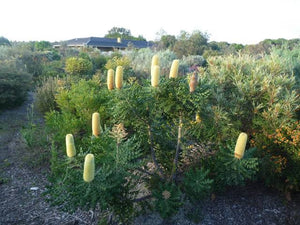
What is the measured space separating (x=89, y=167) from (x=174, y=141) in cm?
155

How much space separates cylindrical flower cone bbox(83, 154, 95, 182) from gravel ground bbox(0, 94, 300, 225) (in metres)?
1.24

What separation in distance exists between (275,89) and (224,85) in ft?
3.19

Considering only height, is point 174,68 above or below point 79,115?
above

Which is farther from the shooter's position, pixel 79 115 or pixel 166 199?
pixel 79 115

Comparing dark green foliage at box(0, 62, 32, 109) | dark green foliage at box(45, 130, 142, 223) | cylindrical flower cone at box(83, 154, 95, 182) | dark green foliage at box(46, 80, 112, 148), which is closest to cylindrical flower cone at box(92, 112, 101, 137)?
dark green foliage at box(45, 130, 142, 223)

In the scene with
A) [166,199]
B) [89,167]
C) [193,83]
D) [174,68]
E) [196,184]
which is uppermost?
[174,68]

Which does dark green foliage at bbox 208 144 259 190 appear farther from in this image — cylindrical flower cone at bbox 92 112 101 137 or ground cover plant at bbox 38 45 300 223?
cylindrical flower cone at bbox 92 112 101 137

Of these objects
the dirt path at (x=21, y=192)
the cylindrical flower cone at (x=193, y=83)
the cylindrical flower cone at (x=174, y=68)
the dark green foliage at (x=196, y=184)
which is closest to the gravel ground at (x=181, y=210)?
the dirt path at (x=21, y=192)

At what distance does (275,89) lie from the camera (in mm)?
3721

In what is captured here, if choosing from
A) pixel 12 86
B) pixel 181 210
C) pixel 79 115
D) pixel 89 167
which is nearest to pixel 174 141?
pixel 181 210

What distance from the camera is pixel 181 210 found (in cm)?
281

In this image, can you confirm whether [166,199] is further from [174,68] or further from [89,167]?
[174,68]

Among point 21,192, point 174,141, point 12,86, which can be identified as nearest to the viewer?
point 174,141

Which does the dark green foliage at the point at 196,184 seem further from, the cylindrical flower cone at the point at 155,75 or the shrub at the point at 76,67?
the shrub at the point at 76,67
